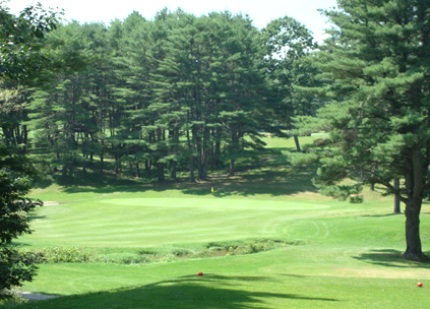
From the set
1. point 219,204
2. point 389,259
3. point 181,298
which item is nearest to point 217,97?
point 219,204

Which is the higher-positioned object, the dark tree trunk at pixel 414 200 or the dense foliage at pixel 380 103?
the dense foliage at pixel 380 103

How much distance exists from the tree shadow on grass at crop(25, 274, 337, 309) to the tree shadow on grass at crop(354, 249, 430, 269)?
9511 millimetres

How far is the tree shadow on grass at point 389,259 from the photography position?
22.4 m

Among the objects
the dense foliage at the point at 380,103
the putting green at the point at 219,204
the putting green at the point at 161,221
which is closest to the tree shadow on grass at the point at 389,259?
the dense foliage at the point at 380,103

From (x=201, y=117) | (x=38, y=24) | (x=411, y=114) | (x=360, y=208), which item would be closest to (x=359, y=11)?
(x=411, y=114)

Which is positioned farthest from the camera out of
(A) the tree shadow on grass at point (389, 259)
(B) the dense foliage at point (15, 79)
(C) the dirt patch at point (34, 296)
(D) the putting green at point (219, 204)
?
(D) the putting green at point (219, 204)

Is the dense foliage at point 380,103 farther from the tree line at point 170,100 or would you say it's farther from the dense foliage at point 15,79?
the tree line at point 170,100

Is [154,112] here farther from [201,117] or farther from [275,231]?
[275,231]

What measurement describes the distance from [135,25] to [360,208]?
156 feet

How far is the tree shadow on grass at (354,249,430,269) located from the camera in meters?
22.4

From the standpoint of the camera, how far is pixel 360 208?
42.5 meters

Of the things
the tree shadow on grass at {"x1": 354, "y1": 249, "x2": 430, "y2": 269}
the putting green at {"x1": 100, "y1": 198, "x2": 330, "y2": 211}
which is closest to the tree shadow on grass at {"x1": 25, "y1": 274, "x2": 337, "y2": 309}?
the tree shadow on grass at {"x1": 354, "y1": 249, "x2": 430, "y2": 269}

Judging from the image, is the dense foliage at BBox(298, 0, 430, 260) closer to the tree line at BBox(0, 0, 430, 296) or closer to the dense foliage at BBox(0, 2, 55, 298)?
the tree line at BBox(0, 0, 430, 296)

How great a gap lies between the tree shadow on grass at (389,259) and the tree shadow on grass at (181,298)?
9511mm
